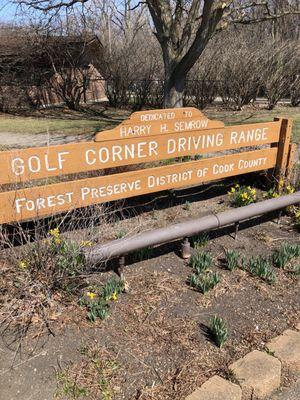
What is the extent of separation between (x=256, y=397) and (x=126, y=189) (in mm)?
2239

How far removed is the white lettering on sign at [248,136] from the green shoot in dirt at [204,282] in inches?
79.9

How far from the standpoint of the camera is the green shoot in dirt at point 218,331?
7.97 ft

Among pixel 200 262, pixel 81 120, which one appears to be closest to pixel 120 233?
pixel 200 262

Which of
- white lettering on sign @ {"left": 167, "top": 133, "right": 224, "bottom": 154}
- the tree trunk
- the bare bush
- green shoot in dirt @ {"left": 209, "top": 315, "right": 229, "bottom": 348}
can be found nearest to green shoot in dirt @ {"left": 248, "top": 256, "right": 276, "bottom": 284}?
green shoot in dirt @ {"left": 209, "top": 315, "right": 229, "bottom": 348}

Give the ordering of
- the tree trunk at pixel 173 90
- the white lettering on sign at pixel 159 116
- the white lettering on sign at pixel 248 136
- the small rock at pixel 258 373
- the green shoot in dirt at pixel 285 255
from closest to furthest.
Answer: the small rock at pixel 258 373, the green shoot in dirt at pixel 285 255, the white lettering on sign at pixel 159 116, the white lettering on sign at pixel 248 136, the tree trunk at pixel 173 90

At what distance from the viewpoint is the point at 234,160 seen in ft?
15.2

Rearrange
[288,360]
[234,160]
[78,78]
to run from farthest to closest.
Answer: [78,78], [234,160], [288,360]

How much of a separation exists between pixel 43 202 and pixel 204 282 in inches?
60.1

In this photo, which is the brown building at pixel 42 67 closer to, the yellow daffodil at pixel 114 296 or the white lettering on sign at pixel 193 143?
the white lettering on sign at pixel 193 143

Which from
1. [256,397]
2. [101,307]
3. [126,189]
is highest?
[126,189]

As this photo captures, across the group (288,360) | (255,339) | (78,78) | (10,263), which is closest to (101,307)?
(10,263)

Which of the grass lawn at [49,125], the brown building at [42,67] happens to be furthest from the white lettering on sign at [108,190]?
the brown building at [42,67]

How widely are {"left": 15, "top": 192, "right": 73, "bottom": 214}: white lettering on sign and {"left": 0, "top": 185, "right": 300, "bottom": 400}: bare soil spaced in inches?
17.0

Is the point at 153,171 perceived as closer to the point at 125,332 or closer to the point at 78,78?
the point at 125,332
